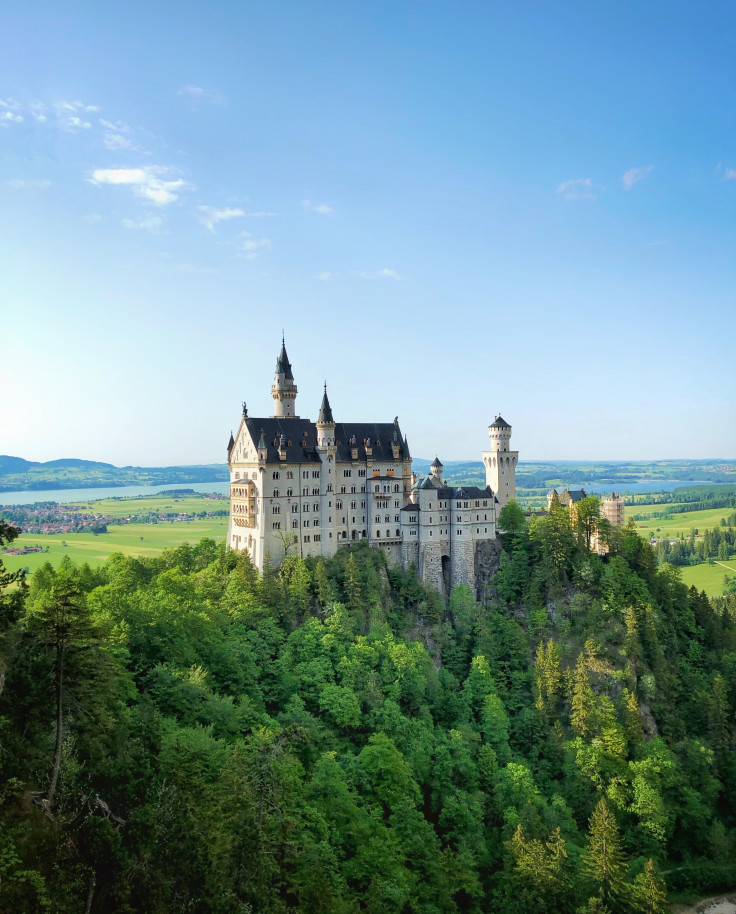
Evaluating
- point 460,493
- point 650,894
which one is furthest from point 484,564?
point 650,894

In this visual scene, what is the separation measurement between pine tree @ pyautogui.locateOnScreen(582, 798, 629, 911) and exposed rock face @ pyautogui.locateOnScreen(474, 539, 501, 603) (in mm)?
34264

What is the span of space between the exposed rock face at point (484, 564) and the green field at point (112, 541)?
44828 millimetres

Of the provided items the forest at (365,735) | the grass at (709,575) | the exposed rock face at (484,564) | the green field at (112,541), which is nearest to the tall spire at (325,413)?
the forest at (365,735)

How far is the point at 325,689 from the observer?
205ft

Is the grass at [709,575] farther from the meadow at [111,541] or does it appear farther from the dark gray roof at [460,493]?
the meadow at [111,541]

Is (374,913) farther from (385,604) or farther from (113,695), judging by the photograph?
(385,604)

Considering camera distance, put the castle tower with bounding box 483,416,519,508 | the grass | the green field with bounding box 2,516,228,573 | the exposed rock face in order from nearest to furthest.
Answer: the exposed rock face → the castle tower with bounding box 483,416,519,508 → the green field with bounding box 2,516,228,573 → the grass

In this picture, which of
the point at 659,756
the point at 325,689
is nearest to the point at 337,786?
the point at 325,689

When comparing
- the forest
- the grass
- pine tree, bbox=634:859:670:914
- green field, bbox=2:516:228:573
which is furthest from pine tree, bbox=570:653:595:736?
the grass

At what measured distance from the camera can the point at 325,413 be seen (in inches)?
3177

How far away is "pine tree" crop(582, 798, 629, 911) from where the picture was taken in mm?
51597

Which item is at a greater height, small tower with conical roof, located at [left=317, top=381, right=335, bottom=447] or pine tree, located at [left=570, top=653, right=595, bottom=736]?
small tower with conical roof, located at [left=317, top=381, right=335, bottom=447]

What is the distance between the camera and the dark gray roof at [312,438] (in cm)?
7888

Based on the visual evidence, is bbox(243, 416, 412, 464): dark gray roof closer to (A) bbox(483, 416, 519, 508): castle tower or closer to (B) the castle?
(B) the castle
